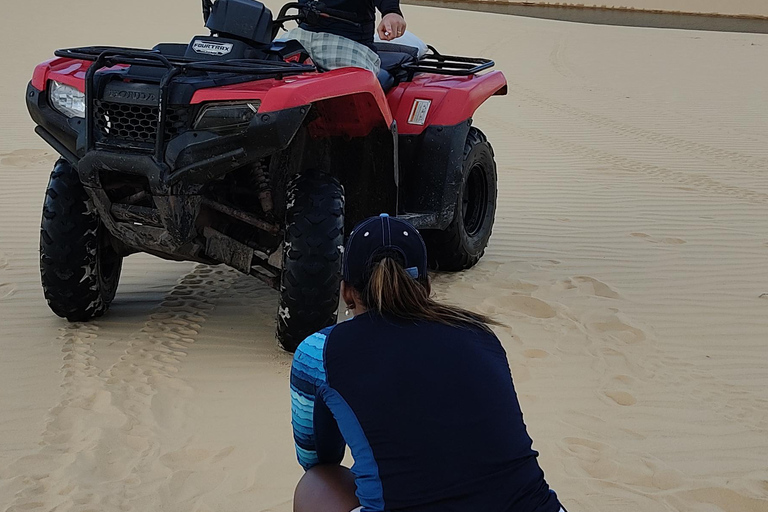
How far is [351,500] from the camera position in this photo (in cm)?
235

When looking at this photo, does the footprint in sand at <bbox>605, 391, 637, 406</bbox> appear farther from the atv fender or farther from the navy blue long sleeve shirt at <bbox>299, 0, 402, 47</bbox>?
the navy blue long sleeve shirt at <bbox>299, 0, 402, 47</bbox>

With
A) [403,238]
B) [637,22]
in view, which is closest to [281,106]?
[403,238]

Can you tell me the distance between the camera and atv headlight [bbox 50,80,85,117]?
3.92 meters

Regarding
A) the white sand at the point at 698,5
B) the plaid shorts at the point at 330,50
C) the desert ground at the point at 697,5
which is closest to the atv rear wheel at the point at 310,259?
the plaid shorts at the point at 330,50

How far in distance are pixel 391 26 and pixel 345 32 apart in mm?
325

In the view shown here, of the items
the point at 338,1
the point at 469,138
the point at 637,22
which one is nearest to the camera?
the point at 338,1

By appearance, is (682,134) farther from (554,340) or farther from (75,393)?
(75,393)

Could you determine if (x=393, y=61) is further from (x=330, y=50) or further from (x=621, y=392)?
(x=621, y=392)

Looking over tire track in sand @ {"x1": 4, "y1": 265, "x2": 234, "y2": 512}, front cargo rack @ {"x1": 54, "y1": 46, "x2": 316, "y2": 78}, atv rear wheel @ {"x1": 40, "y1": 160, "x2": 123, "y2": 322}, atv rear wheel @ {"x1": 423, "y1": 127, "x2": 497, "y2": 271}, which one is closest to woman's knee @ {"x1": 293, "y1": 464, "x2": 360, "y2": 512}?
tire track in sand @ {"x1": 4, "y1": 265, "x2": 234, "y2": 512}

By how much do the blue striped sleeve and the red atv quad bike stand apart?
1.40 m

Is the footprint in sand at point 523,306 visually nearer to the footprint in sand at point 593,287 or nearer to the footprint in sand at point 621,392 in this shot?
the footprint in sand at point 593,287

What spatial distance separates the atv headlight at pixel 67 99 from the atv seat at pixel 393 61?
1.62m

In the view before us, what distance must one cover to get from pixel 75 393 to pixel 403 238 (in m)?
2.00

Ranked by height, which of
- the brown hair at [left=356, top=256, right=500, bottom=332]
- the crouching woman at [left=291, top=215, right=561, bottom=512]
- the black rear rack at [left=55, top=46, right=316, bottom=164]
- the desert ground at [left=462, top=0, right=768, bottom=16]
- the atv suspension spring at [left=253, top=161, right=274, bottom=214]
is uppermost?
the black rear rack at [left=55, top=46, right=316, bottom=164]
